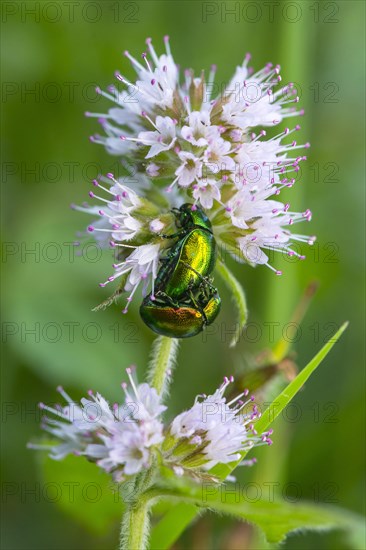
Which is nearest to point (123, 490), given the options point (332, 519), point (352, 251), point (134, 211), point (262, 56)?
point (332, 519)

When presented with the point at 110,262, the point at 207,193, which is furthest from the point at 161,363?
the point at 110,262

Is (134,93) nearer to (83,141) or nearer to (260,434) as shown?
(260,434)

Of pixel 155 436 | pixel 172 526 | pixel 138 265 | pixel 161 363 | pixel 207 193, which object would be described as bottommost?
pixel 172 526

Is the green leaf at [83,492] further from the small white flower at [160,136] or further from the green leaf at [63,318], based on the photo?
the small white flower at [160,136]

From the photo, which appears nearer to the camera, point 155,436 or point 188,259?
point 155,436

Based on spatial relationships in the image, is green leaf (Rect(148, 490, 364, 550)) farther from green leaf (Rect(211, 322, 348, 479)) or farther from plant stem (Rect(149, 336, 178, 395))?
plant stem (Rect(149, 336, 178, 395))

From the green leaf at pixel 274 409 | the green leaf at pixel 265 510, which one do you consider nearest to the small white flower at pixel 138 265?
the green leaf at pixel 274 409

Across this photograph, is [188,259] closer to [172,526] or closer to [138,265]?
[138,265]
